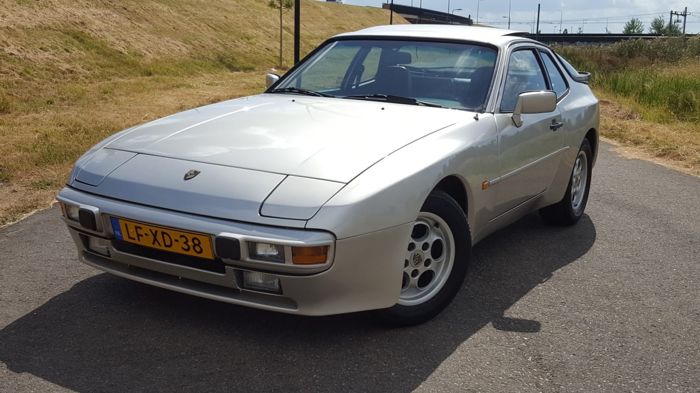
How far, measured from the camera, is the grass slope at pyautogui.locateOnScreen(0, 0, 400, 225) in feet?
25.4

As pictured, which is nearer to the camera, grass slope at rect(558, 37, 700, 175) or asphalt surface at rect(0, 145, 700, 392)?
asphalt surface at rect(0, 145, 700, 392)

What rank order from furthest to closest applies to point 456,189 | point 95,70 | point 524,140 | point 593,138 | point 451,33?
point 95,70
point 593,138
point 451,33
point 524,140
point 456,189

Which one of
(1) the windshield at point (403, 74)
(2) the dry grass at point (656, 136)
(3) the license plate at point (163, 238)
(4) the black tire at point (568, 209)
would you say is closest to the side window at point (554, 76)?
(4) the black tire at point (568, 209)

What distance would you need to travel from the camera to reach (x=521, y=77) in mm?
4707

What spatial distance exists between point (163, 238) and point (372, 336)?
42.6 inches

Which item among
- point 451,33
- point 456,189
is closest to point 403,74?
point 451,33

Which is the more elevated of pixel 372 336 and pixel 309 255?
pixel 309 255

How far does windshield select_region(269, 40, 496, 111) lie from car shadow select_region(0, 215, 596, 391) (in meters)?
1.17

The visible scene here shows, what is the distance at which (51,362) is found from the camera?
3.06m

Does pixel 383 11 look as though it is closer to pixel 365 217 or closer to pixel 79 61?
pixel 79 61

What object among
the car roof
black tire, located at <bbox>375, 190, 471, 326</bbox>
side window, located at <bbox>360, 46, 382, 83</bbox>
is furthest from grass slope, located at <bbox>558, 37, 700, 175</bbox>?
black tire, located at <bbox>375, 190, 471, 326</bbox>

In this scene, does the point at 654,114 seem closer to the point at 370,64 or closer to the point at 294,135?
the point at 370,64

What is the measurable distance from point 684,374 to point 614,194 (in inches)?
155

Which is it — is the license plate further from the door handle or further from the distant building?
the distant building
